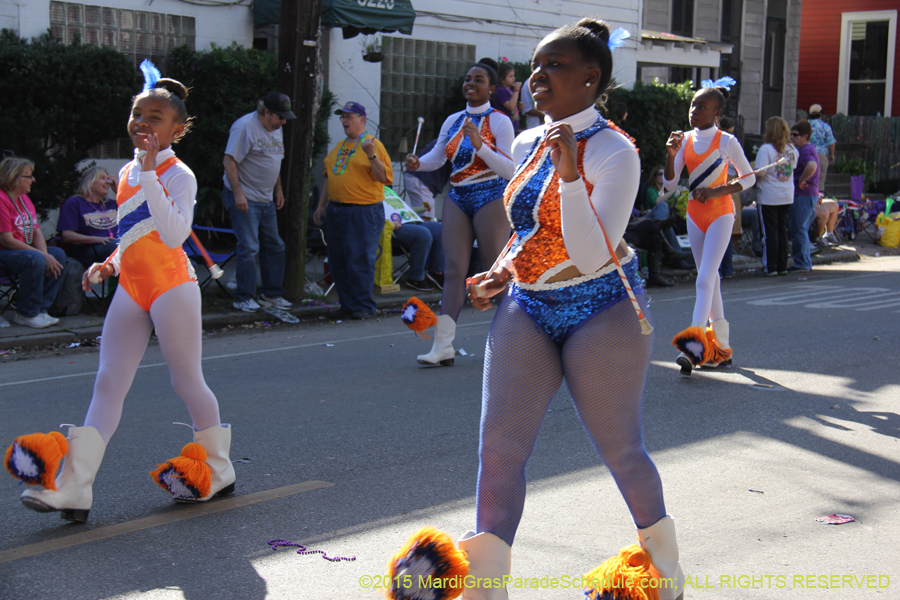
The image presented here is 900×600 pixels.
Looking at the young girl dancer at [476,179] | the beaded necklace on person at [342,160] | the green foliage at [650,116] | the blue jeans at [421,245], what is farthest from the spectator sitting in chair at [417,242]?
the green foliage at [650,116]

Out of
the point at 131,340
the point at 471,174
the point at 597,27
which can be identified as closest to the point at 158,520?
the point at 131,340

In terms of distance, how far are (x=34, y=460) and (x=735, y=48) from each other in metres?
25.3

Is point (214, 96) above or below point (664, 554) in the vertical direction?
above

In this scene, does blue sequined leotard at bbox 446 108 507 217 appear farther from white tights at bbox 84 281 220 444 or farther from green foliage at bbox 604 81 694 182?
green foliage at bbox 604 81 694 182

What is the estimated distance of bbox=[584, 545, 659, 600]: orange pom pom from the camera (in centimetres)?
299

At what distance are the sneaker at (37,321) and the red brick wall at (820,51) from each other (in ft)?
86.3

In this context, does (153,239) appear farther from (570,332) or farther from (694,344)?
(694,344)

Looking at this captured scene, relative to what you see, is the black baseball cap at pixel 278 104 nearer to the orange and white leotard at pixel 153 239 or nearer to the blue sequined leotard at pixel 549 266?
the orange and white leotard at pixel 153 239

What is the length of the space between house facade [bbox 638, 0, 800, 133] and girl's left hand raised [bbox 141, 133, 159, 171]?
720 inches

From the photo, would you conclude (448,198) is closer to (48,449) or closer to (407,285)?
(48,449)

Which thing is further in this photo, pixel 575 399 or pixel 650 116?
pixel 650 116

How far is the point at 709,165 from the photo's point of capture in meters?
7.38

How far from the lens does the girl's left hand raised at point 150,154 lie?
3975mm

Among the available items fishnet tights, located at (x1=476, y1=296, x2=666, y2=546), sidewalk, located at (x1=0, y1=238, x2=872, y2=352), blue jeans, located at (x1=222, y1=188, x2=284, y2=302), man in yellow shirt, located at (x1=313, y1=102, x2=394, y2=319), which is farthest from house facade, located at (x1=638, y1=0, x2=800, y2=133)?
fishnet tights, located at (x1=476, y1=296, x2=666, y2=546)
